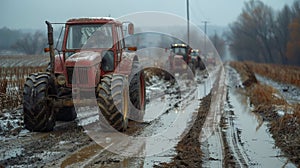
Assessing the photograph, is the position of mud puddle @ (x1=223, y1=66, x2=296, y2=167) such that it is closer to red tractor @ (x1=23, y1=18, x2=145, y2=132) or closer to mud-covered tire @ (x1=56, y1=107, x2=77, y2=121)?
red tractor @ (x1=23, y1=18, x2=145, y2=132)

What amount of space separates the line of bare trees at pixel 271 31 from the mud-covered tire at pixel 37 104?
2333 inches

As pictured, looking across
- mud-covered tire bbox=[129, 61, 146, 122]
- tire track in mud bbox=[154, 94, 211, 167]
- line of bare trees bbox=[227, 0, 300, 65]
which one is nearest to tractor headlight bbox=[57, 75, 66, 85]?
mud-covered tire bbox=[129, 61, 146, 122]

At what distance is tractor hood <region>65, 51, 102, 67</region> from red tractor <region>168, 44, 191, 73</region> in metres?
18.2

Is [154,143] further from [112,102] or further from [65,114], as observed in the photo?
[65,114]

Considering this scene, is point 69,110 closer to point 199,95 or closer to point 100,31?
point 100,31

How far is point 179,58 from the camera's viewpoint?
27375 mm

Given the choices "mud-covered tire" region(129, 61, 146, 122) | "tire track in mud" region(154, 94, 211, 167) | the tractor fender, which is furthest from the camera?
"mud-covered tire" region(129, 61, 146, 122)

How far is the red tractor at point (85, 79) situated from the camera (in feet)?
28.1

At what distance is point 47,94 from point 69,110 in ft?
5.95

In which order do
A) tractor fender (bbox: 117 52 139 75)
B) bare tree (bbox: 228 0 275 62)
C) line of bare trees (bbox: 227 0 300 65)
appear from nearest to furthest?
tractor fender (bbox: 117 52 139 75), line of bare trees (bbox: 227 0 300 65), bare tree (bbox: 228 0 275 62)

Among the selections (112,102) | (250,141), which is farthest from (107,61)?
(250,141)

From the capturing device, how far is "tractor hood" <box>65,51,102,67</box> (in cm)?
887

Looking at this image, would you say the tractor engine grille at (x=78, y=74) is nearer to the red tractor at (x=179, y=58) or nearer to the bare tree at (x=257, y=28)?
the red tractor at (x=179, y=58)

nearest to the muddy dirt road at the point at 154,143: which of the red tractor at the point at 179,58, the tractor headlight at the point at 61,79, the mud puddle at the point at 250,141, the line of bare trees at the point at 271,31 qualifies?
the mud puddle at the point at 250,141
